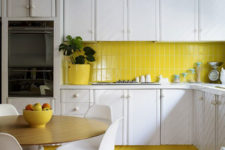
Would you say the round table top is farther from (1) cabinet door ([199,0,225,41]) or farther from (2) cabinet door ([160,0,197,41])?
(1) cabinet door ([199,0,225,41])

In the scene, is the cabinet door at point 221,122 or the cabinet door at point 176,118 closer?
the cabinet door at point 221,122

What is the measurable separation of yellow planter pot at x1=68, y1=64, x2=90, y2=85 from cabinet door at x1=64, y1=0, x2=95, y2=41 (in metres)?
0.41

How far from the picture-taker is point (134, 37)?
4062mm

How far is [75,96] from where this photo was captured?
152 inches

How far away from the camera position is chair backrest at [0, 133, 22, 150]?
165 centimetres

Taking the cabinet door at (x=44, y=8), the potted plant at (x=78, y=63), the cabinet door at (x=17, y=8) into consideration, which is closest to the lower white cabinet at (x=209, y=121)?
the potted plant at (x=78, y=63)

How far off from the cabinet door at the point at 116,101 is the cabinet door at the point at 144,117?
0.31ft

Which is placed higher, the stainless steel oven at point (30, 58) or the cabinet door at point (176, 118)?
the stainless steel oven at point (30, 58)

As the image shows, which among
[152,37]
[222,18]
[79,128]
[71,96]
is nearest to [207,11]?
[222,18]

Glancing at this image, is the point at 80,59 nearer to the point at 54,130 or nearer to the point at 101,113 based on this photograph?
the point at 101,113

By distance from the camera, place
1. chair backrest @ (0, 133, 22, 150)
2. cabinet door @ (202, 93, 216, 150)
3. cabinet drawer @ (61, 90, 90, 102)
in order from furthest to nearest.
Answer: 1. cabinet drawer @ (61, 90, 90, 102)
2. cabinet door @ (202, 93, 216, 150)
3. chair backrest @ (0, 133, 22, 150)

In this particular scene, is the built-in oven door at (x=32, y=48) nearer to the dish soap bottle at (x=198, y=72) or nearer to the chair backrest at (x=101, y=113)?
the chair backrest at (x=101, y=113)

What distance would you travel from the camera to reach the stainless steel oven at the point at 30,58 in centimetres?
389

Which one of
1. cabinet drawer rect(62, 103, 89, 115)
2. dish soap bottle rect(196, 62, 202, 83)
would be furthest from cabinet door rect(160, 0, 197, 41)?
cabinet drawer rect(62, 103, 89, 115)
